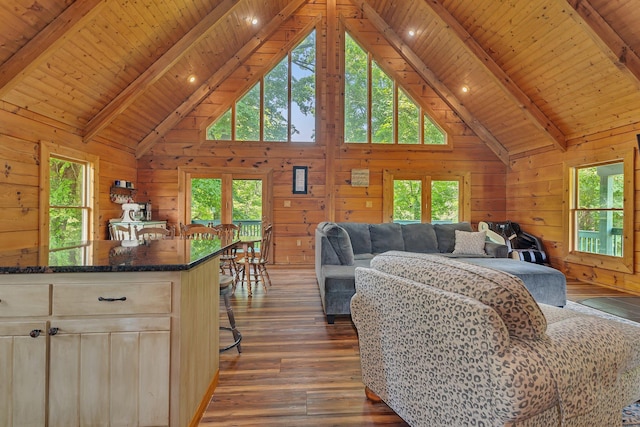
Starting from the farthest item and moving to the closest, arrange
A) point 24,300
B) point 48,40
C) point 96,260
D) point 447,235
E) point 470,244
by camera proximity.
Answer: point 447,235 → point 470,244 → point 48,40 → point 96,260 → point 24,300

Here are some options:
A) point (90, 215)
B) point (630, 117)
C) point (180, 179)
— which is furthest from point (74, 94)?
point (630, 117)

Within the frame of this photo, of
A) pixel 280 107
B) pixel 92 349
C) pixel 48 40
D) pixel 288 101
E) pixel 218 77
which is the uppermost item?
pixel 218 77

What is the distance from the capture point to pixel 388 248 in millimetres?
4410

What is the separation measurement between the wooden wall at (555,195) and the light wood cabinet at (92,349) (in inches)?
224

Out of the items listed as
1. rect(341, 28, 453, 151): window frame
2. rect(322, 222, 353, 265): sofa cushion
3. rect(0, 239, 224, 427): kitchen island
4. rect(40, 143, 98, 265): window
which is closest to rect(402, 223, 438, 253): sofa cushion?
rect(322, 222, 353, 265): sofa cushion

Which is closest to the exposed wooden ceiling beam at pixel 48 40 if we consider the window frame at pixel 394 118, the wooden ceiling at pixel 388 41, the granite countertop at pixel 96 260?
the wooden ceiling at pixel 388 41

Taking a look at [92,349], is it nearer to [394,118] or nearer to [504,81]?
[504,81]

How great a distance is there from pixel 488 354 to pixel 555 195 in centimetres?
573

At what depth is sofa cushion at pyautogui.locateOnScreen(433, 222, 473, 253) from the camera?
4.59m

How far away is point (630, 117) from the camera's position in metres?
4.21

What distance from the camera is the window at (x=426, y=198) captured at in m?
6.50

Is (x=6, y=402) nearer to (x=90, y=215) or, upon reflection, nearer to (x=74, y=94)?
(x=74, y=94)

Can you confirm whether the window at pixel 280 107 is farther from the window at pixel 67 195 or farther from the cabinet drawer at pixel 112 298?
the cabinet drawer at pixel 112 298

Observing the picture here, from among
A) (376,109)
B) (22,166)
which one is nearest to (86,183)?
(22,166)
